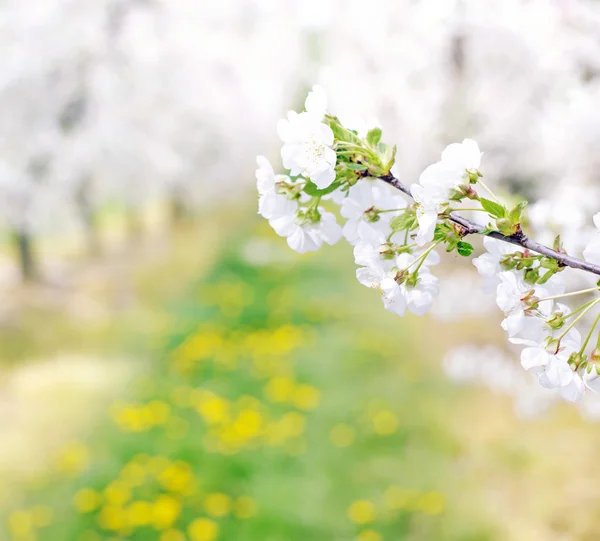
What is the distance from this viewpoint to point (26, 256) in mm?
4273

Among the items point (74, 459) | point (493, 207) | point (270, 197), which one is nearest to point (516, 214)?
point (493, 207)

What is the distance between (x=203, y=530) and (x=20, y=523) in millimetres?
768

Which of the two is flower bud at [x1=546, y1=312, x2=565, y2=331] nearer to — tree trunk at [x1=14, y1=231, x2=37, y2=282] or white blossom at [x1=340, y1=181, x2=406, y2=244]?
white blossom at [x1=340, y1=181, x2=406, y2=244]

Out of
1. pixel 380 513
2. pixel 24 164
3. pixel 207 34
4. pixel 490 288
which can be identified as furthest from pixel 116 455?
pixel 207 34

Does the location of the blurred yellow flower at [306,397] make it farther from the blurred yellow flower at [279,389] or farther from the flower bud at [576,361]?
the flower bud at [576,361]

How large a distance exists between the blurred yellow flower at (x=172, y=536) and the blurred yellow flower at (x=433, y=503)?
0.93 m

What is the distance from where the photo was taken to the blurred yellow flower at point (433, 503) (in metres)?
2.42

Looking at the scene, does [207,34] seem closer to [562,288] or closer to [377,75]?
[377,75]

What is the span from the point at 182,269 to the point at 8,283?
162cm

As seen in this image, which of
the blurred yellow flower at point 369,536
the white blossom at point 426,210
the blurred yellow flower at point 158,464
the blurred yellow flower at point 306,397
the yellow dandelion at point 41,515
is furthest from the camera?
the blurred yellow flower at point 306,397

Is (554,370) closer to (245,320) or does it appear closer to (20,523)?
(20,523)

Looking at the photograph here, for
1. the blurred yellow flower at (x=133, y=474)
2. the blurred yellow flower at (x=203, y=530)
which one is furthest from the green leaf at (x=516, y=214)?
the blurred yellow flower at (x=133, y=474)

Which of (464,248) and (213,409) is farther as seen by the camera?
(213,409)

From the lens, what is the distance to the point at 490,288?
0.66 meters
